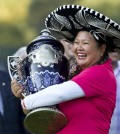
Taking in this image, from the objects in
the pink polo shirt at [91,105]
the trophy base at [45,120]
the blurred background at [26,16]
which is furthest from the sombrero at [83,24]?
the blurred background at [26,16]

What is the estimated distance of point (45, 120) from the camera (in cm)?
373

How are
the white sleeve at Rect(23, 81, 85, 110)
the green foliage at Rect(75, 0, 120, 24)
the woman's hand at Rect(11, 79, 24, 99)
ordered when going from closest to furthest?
the white sleeve at Rect(23, 81, 85, 110) → the woman's hand at Rect(11, 79, 24, 99) → the green foliage at Rect(75, 0, 120, 24)

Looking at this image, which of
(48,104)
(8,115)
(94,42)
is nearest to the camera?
(48,104)

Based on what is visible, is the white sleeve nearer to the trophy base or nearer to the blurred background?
the trophy base

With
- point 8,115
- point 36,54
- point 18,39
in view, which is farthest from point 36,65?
point 18,39

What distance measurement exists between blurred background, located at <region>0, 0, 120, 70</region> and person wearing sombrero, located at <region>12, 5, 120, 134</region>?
3.80 meters

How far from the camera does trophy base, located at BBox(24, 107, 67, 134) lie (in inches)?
145

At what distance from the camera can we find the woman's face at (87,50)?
154 inches

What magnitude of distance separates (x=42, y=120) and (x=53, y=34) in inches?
28.1

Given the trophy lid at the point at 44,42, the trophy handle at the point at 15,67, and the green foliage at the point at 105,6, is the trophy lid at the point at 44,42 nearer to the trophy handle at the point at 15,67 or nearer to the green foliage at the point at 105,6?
the trophy handle at the point at 15,67

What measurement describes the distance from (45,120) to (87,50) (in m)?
0.50

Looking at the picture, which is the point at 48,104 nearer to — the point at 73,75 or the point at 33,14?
the point at 73,75

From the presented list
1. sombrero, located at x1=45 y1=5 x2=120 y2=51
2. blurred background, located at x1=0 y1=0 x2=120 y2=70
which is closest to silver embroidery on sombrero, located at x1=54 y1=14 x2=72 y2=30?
sombrero, located at x1=45 y1=5 x2=120 y2=51

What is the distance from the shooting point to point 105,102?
3801mm
